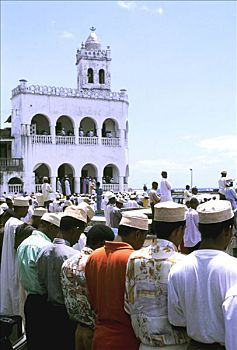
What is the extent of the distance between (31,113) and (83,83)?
578cm

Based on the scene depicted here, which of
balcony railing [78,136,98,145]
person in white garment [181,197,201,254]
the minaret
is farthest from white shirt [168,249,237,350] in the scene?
the minaret

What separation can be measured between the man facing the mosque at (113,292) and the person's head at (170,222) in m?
0.31

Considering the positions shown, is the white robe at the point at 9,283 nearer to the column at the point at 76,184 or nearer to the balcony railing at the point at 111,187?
the column at the point at 76,184

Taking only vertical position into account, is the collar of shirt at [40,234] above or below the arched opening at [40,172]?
below


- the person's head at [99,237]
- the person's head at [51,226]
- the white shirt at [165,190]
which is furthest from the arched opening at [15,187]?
the person's head at [99,237]

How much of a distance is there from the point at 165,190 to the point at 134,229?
37.5 feet

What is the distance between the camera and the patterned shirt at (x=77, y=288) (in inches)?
150

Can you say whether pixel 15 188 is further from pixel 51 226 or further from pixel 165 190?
pixel 51 226

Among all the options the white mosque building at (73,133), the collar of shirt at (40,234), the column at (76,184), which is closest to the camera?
the collar of shirt at (40,234)

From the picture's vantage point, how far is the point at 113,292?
11.1ft

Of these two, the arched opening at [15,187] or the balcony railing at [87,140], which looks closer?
Answer: the arched opening at [15,187]

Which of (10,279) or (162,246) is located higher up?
(162,246)

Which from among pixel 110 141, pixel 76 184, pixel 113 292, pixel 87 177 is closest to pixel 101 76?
pixel 110 141

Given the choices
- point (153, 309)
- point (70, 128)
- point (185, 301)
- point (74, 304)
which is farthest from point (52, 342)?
point (70, 128)
